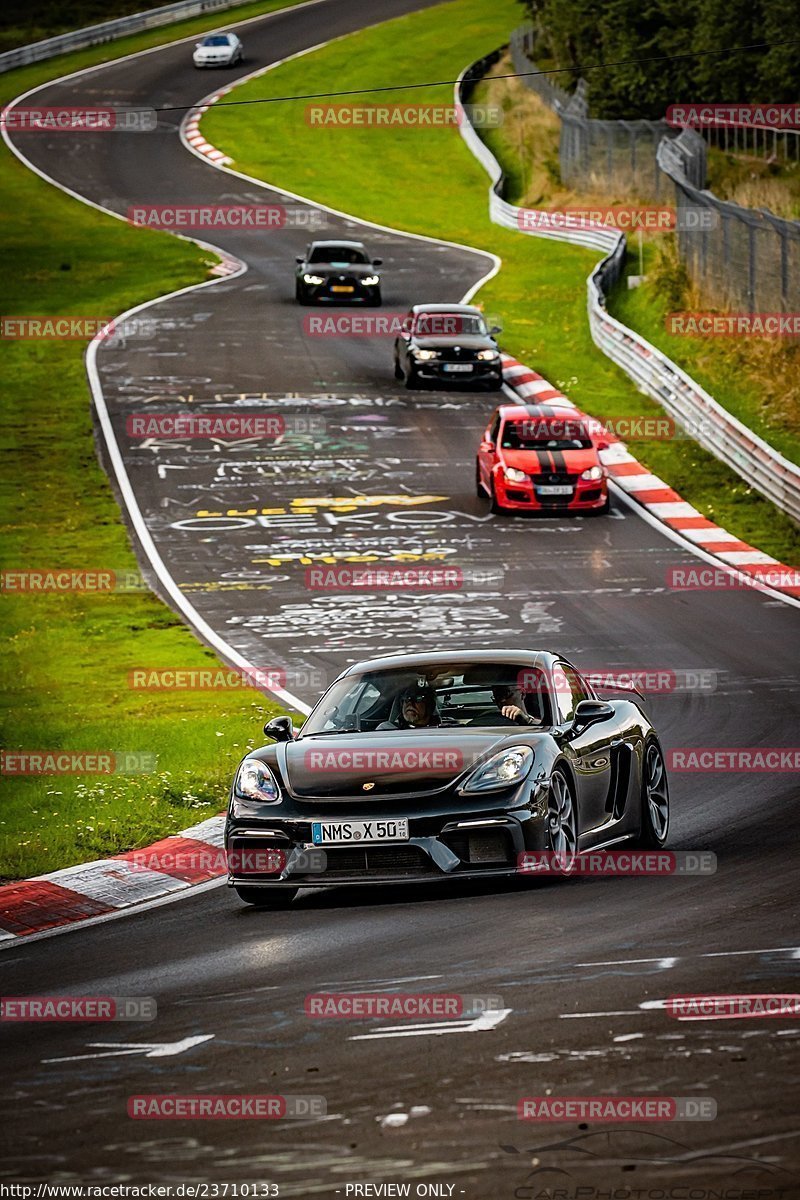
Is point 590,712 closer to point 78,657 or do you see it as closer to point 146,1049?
point 146,1049

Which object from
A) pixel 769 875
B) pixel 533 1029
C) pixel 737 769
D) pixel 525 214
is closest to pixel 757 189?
pixel 525 214

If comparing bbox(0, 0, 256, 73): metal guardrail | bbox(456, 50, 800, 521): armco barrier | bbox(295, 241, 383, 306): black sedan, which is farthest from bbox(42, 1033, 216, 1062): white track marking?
bbox(0, 0, 256, 73): metal guardrail

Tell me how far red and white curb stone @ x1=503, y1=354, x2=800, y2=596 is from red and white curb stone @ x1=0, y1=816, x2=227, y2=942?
12.4 meters

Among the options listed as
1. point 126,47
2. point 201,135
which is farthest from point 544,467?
point 126,47

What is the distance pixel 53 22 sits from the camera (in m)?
95.4

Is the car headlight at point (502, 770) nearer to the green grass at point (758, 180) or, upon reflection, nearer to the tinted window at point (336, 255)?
the green grass at point (758, 180)

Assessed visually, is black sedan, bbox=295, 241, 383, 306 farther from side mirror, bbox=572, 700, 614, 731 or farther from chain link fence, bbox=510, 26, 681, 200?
side mirror, bbox=572, 700, 614, 731

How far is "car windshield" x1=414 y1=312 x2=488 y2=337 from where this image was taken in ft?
125

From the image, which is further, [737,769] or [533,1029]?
[737,769]

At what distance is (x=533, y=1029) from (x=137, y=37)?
297 ft

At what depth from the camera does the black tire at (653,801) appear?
39.8 ft

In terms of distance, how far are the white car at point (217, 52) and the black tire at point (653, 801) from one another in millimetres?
74559

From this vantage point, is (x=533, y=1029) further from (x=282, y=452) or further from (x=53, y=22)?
(x=53, y=22)

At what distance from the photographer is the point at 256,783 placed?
11148 mm
